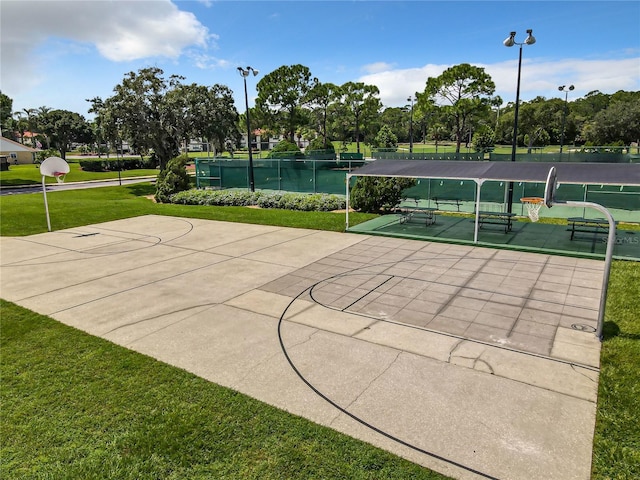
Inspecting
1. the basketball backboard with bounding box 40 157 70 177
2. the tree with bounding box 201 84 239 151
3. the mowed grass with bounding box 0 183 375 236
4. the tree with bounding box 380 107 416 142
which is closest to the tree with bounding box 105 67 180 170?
the tree with bounding box 201 84 239 151

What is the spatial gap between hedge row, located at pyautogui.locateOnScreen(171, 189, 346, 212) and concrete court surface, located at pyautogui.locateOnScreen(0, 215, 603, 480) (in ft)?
23.0

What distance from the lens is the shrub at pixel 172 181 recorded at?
25406mm

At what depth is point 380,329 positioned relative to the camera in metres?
7.08

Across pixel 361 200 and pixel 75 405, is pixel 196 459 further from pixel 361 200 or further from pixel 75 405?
pixel 361 200

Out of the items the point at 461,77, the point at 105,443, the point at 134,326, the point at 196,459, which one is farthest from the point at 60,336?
the point at 461,77

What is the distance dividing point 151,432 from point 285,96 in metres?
57.6

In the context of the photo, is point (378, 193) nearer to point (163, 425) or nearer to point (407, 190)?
point (407, 190)

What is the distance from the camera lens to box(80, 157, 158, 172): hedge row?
170ft

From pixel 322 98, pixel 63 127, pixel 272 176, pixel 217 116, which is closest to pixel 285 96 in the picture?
pixel 322 98

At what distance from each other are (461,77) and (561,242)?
4021cm

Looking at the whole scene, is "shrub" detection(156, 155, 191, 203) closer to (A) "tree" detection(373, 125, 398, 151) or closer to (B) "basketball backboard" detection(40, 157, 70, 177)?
(B) "basketball backboard" detection(40, 157, 70, 177)

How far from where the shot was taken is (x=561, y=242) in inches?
505

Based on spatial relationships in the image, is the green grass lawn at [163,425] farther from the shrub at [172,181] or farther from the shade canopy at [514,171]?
the shrub at [172,181]

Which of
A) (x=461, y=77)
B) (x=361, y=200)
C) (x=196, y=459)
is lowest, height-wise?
(x=196, y=459)
